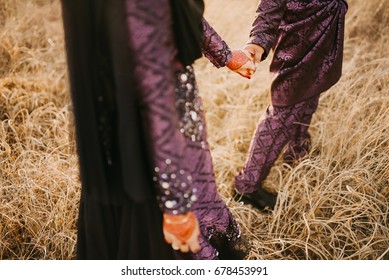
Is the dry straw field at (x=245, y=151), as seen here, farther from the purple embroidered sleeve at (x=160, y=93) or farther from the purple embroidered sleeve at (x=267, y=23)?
the purple embroidered sleeve at (x=267, y=23)

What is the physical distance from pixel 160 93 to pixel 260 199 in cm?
91

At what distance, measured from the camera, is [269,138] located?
1.35m

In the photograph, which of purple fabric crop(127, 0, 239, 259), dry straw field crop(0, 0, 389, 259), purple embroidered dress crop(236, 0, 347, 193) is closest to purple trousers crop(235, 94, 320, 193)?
purple embroidered dress crop(236, 0, 347, 193)

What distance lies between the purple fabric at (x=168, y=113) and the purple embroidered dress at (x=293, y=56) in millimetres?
339

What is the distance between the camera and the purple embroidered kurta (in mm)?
1164

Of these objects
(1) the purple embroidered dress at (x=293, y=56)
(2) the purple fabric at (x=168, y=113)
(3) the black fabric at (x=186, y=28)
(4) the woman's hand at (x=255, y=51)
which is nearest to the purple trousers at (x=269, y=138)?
(1) the purple embroidered dress at (x=293, y=56)

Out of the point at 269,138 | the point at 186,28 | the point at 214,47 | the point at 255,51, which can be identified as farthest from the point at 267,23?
the point at 186,28

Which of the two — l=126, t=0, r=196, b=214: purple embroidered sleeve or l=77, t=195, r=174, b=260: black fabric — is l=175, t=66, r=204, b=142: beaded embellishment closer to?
l=126, t=0, r=196, b=214: purple embroidered sleeve

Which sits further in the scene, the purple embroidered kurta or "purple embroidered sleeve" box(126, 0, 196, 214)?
the purple embroidered kurta

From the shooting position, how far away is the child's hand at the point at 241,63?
108 cm

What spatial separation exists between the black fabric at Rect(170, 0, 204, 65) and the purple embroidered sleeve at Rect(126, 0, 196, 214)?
0.10 feet

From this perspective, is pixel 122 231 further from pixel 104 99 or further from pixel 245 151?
pixel 245 151
